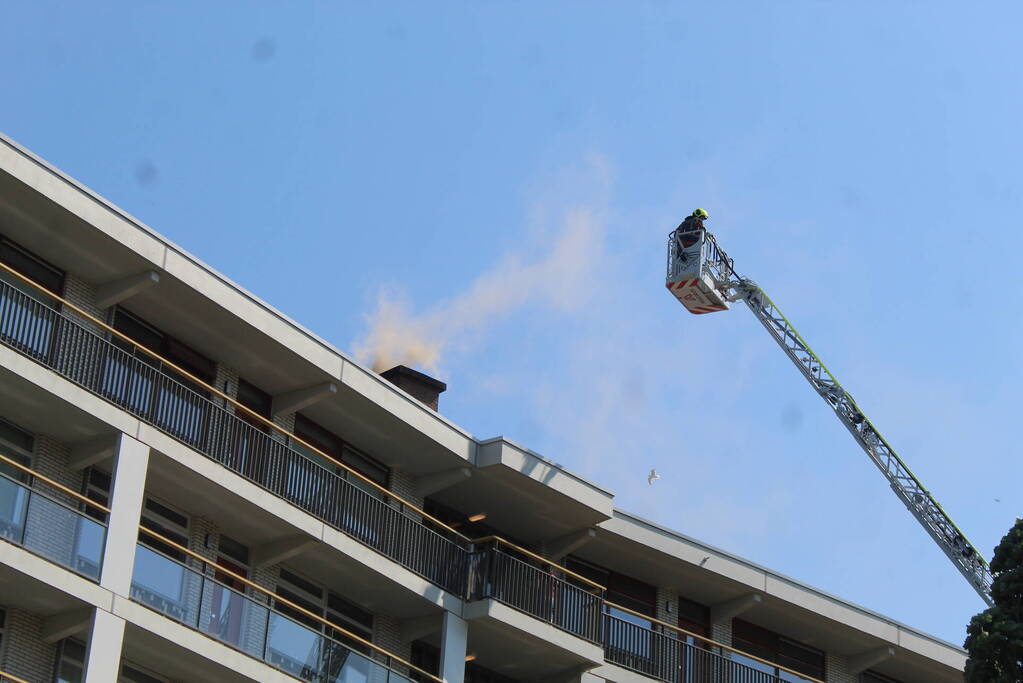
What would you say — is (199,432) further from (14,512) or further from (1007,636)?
(1007,636)

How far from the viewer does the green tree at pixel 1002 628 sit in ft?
114

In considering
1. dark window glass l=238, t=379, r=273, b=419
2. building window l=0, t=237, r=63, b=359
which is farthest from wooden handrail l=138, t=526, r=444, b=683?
building window l=0, t=237, r=63, b=359

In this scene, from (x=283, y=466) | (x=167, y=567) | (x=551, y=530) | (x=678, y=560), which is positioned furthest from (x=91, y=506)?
(x=678, y=560)

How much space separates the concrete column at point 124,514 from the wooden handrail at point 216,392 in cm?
169

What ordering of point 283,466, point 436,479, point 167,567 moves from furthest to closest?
point 436,479 → point 283,466 → point 167,567

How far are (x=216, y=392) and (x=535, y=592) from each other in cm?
815

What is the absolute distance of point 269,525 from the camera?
32844 mm

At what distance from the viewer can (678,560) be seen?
128 ft

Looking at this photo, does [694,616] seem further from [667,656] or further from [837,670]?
[837,670]

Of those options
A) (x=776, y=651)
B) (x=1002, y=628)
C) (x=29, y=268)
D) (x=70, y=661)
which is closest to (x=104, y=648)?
(x=70, y=661)

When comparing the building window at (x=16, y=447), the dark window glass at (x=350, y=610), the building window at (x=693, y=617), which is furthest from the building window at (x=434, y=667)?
the building window at (x=16, y=447)

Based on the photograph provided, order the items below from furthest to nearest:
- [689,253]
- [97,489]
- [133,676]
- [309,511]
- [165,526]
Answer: [689,253], [309,511], [165,526], [97,489], [133,676]

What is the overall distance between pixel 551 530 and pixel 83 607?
482 inches

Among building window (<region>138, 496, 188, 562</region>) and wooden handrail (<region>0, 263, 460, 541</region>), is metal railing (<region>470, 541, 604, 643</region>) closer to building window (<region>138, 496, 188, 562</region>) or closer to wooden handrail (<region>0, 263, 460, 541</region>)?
wooden handrail (<region>0, 263, 460, 541</region>)
